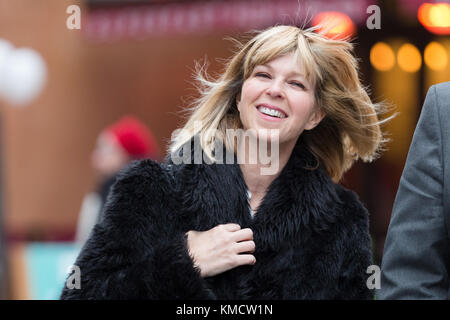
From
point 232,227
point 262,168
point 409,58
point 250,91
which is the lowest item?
point 232,227

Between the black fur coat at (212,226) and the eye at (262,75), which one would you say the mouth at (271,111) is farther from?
the black fur coat at (212,226)

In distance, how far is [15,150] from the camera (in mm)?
12258

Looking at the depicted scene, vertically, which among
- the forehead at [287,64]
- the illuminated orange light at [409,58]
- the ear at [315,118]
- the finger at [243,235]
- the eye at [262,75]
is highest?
the illuminated orange light at [409,58]

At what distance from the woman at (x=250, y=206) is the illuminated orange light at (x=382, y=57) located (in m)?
6.77

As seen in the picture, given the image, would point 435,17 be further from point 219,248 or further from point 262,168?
point 219,248

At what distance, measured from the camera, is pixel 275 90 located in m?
2.72

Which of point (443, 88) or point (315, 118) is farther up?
point (443, 88)

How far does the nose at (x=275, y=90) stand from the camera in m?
2.72

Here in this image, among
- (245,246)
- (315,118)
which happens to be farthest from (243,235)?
(315,118)

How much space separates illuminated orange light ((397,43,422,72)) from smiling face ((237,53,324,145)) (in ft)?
22.7

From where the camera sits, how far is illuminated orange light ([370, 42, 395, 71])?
31.3 ft

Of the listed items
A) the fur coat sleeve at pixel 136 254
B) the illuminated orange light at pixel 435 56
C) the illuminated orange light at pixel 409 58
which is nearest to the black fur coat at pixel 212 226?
the fur coat sleeve at pixel 136 254

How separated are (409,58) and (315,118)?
686 cm

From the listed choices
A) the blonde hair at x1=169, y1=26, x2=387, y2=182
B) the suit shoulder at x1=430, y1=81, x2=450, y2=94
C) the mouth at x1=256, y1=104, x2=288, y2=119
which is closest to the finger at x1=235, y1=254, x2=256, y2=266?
the blonde hair at x1=169, y1=26, x2=387, y2=182
